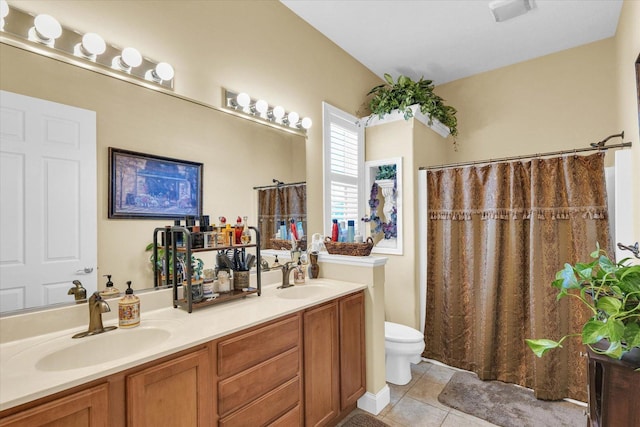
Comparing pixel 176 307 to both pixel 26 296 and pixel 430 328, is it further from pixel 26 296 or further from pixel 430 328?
pixel 430 328

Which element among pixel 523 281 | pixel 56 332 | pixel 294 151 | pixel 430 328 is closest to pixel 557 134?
pixel 523 281

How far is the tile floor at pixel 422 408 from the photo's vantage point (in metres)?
2.03

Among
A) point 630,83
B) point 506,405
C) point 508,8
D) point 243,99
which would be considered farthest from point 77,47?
point 506,405

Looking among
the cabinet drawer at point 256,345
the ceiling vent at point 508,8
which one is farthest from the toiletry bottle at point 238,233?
the ceiling vent at point 508,8

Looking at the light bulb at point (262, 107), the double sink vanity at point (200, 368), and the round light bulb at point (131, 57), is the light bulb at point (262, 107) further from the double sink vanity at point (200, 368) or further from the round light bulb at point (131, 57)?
the double sink vanity at point (200, 368)

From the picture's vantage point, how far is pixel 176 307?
160 cm

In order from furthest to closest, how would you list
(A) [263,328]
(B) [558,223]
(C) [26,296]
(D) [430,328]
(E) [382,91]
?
(E) [382,91] → (D) [430,328] → (B) [558,223] → (A) [263,328] → (C) [26,296]

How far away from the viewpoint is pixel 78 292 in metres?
1.34

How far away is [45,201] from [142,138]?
0.50m

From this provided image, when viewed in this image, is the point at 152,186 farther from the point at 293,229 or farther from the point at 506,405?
the point at 506,405

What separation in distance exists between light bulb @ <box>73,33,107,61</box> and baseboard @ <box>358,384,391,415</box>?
99.6 inches

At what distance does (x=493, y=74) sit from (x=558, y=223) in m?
1.84

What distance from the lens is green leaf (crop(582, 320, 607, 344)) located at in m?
0.79

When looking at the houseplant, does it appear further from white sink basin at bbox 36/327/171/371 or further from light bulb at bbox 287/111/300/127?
light bulb at bbox 287/111/300/127
